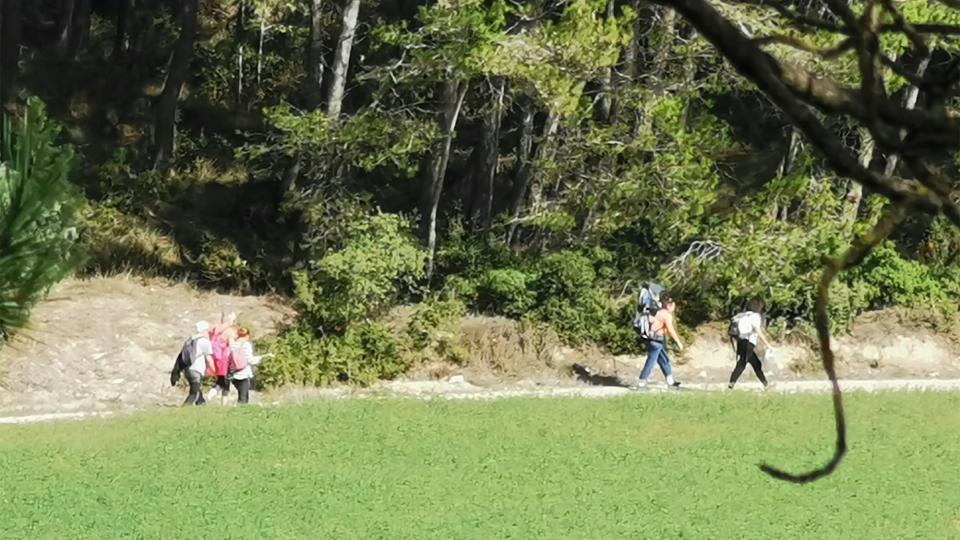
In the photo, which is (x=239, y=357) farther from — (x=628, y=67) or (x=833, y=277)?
(x=833, y=277)

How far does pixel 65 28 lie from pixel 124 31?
1321 millimetres

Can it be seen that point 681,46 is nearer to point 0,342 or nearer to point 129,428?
point 129,428

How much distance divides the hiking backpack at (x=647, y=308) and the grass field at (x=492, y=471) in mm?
1269

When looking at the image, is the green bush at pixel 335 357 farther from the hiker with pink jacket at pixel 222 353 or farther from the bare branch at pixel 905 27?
the bare branch at pixel 905 27

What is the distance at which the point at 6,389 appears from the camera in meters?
21.5

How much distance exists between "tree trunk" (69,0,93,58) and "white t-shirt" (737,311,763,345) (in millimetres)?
19771

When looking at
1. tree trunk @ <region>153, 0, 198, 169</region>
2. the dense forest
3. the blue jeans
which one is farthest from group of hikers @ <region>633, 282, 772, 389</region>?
tree trunk @ <region>153, 0, 198, 169</region>

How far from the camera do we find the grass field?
531 inches

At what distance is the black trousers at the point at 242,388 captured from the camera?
66.8 ft

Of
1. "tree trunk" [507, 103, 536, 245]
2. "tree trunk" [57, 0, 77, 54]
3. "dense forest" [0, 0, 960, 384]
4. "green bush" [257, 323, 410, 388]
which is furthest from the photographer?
"tree trunk" [57, 0, 77, 54]

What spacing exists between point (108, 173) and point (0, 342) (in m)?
26.3

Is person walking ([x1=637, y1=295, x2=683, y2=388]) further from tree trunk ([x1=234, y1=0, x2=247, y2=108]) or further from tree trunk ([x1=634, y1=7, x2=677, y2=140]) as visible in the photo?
tree trunk ([x1=234, y1=0, x2=247, y2=108])

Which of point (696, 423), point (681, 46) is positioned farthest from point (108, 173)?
point (696, 423)

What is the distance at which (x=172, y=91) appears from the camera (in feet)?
99.2
